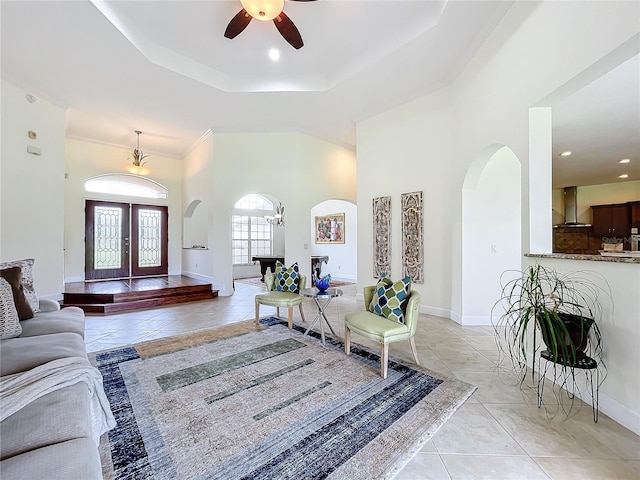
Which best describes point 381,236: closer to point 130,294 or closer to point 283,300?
point 283,300

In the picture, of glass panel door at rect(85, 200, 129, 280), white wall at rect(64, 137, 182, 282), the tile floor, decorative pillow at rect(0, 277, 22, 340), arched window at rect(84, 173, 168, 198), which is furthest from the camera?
arched window at rect(84, 173, 168, 198)

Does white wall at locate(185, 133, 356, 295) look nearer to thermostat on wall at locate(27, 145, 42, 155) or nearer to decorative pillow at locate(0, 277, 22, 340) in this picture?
thermostat on wall at locate(27, 145, 42, 155)

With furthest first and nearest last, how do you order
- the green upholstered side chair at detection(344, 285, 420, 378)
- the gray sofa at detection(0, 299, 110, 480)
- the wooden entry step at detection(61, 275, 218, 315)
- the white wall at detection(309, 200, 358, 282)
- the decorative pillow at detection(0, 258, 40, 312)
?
the white wall at detection(309, 200, 358, 282), the wooden entry step at detection(61, 275, 218, 315), the decorative pillow at detection(0, 258, 40, 312), the green upholstered side chair at detection(344, 285, 420, 378), the gray sofa at detection(0, 299, 110, 480)

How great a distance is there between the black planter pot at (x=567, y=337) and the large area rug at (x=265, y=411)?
2.42ft

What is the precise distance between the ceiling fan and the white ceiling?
0.76ft

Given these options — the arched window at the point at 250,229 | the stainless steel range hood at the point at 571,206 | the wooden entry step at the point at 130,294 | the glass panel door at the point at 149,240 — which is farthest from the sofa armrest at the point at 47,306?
the stainless steel range hood at the point at 571,206

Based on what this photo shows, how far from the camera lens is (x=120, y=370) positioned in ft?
8.76

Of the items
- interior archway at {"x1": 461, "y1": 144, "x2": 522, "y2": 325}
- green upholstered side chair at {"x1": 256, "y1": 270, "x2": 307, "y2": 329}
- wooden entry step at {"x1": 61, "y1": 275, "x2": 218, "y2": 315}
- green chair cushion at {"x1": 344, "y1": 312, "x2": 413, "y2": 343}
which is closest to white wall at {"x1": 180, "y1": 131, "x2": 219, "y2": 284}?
wooden entry step at {"x1": 61, "y1": 275, "x2": 218, "y2": 315}

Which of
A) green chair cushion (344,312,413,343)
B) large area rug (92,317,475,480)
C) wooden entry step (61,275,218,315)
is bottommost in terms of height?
large area rug (92,317,475,480)

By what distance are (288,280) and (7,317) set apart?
2.78m

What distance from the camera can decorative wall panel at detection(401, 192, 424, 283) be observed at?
4.73 meters

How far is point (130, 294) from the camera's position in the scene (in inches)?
211

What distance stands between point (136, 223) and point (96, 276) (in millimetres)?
1602

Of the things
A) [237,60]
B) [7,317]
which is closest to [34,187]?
[7,317]
